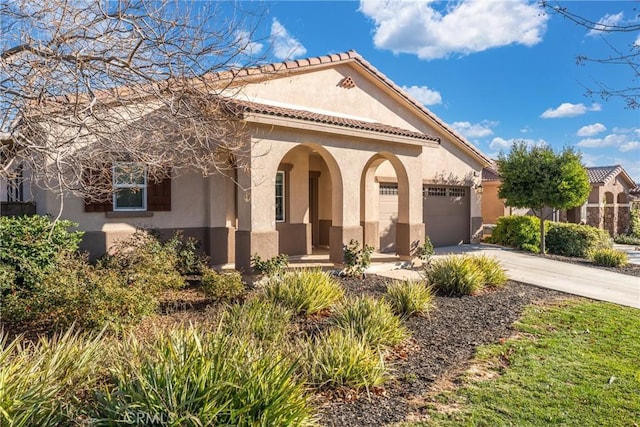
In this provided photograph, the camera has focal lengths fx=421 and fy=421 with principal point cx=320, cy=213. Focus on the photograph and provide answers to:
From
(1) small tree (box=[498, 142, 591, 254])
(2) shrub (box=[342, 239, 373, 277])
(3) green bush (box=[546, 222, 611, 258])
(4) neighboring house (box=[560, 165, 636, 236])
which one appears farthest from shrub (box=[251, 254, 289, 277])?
(4) neighboring house (box=[560, 165, 636, 236])

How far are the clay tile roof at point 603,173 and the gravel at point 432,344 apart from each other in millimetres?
22488

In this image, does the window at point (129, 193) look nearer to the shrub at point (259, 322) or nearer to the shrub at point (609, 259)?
the shrub at point (259, 322)

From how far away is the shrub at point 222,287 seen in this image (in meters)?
8.54

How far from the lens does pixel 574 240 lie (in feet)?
63.0

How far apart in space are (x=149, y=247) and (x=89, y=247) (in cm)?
167

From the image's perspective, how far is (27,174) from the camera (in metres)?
12.4

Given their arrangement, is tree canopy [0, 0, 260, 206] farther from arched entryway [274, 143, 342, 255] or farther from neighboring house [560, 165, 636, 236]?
neighboring house [560, 165, 636, 236]

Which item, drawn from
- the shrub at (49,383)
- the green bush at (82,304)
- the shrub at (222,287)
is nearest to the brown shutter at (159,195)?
the shrub at (222,287)

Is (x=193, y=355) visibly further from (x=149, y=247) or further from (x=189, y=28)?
(x=149, y=247)

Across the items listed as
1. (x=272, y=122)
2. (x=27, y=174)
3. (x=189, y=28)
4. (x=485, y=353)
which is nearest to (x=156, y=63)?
(x=189, y=28)

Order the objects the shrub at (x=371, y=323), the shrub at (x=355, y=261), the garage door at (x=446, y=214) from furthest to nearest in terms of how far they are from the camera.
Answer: the garage door at (x=446, y=214) → the shrub at (x=355, y=261) → the shrub at (x=371, y=323)

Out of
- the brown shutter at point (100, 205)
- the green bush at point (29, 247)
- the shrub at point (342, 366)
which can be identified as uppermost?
the brown shutter at point (100, 205)

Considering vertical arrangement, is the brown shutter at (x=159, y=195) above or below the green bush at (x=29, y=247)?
above

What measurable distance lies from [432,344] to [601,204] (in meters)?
28.5
